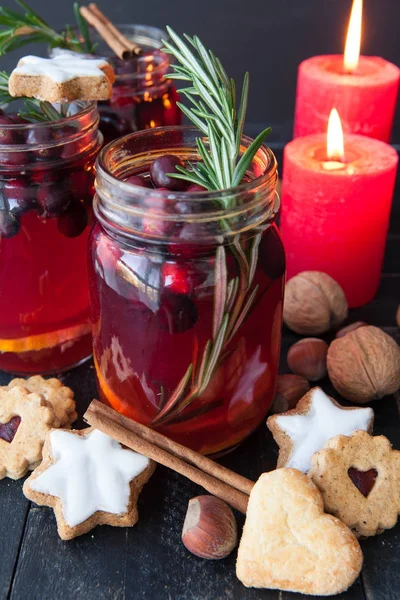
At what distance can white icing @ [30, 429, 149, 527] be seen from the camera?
60 centimetres

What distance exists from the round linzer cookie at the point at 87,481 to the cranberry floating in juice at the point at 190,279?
0.16 feet

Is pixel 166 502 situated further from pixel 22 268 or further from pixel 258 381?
pixel 22 268

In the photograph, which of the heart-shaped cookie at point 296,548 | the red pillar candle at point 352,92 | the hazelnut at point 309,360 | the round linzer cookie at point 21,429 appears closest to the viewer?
the heart-shaped cookie at point 296,548

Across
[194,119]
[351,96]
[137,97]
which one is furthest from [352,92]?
[194,119]

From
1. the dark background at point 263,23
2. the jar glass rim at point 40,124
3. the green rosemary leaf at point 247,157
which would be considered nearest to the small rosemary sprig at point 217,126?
the green rosemary leaf at point 247,157

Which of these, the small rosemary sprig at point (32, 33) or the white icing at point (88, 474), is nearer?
the white icing at point (88, 474)

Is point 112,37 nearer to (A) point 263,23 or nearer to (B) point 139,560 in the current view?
(A) point 263,23

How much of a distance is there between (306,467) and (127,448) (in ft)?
0.50

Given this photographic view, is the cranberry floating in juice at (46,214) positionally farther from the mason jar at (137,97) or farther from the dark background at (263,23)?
the dark background at (263,23)

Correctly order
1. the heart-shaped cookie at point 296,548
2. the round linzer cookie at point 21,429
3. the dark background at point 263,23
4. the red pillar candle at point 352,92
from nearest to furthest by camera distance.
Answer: the heart-shaped cookie at point 296,548, the round linzer cookie at point 21,429, the red pillar candle at point 352,92, the dark background at point 263,23

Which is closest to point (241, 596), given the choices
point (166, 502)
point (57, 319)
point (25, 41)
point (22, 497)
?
point (166, 502)

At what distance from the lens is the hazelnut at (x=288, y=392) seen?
72cm

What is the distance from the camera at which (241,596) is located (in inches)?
21.9

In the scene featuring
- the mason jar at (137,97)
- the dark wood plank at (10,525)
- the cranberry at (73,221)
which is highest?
the mason jar at (137,97)
